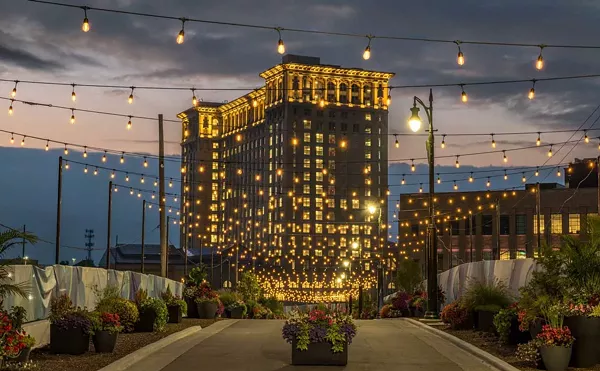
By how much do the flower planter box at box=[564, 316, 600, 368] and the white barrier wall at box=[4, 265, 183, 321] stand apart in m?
12.0

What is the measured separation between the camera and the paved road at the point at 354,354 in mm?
19812

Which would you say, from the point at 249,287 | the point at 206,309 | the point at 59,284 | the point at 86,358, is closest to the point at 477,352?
the point at 86,358

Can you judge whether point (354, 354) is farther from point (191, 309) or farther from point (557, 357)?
point (191, 309)

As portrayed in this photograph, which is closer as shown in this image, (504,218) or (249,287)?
(249,287)

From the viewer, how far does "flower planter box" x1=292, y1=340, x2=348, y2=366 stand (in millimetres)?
19844

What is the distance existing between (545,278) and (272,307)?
4685cm

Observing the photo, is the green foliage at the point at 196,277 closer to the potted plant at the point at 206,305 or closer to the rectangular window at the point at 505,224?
the potted plant at the point at 206,305

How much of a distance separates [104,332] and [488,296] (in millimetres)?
13362

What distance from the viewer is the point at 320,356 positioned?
19875 mm

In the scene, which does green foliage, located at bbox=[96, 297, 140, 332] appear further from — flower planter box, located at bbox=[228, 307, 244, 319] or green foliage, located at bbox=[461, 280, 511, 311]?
flower planter box, located at bbox=[228, 307, 244, 319]

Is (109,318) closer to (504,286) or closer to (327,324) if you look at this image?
(327,324)

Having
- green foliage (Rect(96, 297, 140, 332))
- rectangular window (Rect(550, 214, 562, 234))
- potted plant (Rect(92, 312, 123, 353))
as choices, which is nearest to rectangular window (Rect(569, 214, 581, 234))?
rectangular window (Rect(550, 214, 562, 234))

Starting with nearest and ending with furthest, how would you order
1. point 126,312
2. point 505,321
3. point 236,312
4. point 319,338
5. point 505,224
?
point 319,338, point 505,321, point 126,312, point 236,312, point 505,224

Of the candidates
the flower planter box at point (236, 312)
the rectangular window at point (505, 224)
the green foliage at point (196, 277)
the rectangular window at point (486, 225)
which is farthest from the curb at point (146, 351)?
the rectangular window at point (486, 225)
